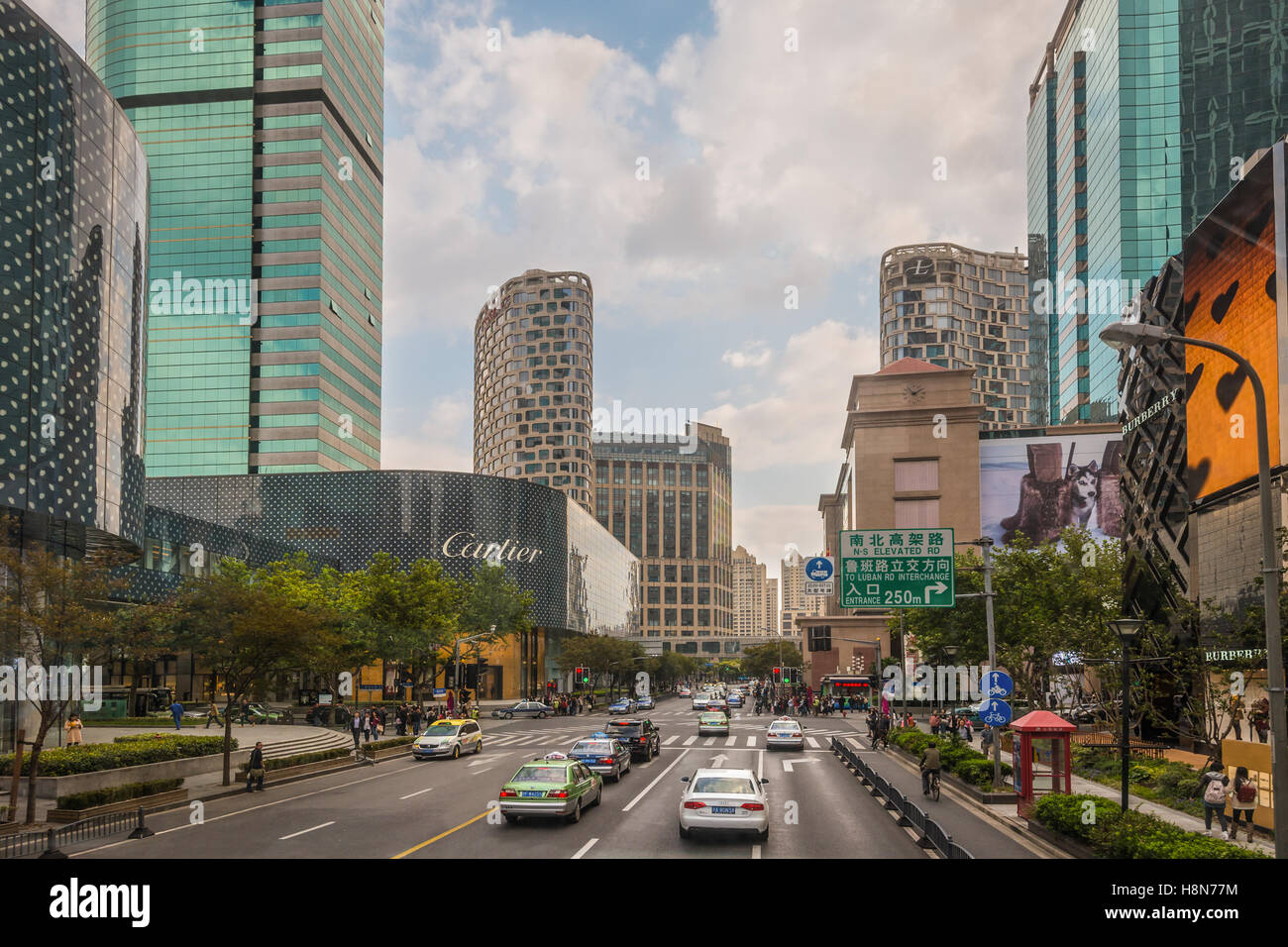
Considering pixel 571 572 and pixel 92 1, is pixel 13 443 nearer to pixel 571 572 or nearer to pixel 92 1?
pixel 571 572

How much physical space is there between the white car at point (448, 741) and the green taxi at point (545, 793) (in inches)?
784

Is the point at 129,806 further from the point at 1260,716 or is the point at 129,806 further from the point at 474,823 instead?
the point at 1260,716

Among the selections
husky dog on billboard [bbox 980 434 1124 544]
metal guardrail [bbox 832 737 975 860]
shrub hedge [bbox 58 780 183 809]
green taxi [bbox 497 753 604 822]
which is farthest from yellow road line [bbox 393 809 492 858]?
husky dog on billboard [bbox 980 434 1124 544]

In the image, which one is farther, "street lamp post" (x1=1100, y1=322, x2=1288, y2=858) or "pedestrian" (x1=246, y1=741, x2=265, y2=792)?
"pedestrian" (x1=246, y1=741, x2=265, y2=792)

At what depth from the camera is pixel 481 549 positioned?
104562 millimetres

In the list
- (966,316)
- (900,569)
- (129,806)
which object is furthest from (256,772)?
(966,316)

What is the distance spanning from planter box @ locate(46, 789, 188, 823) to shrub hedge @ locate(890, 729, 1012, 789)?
22.3m

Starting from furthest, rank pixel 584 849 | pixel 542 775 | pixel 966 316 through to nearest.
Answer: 1. pixel 966 316
2. pixel 542 775
3. pixel 584 849

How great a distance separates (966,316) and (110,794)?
175 m

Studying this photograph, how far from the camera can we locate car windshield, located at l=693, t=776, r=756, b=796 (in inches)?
835

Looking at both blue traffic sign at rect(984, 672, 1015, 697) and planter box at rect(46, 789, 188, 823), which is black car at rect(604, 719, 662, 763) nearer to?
planter box at rect(46, 789, 188, 823)

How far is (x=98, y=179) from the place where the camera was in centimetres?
3972
